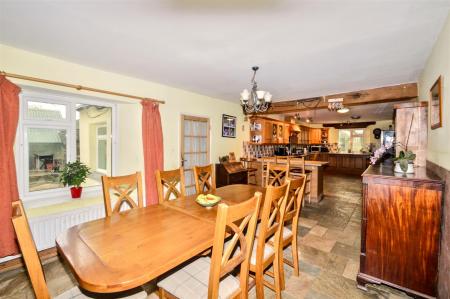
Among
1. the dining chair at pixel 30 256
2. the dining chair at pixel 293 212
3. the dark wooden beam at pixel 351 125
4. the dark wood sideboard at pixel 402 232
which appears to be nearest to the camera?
the dining chair at pixel 30 256

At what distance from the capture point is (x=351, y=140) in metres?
11.2

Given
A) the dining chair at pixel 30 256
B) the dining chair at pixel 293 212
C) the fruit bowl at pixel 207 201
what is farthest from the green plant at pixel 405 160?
the dining chair at pixel 30 256

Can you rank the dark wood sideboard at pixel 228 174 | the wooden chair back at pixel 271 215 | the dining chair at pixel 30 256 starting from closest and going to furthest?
the dining chair at pixel 30 256 < the wooden chair back at pixel 271 215 < the dark wood sideboard at pixel 228 174

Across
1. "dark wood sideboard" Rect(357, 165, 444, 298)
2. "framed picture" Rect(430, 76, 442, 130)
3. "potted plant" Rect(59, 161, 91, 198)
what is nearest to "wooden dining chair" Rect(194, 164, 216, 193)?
"potted plant" Rect(59, 161, 91, 198)

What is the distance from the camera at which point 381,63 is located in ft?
8.52

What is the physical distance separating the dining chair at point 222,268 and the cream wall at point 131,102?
8.03ft

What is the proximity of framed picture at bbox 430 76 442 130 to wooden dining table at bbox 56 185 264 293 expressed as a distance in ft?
7.54

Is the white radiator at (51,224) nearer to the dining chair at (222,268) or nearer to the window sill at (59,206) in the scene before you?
the window sill at (59,206)

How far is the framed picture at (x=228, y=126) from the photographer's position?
4973 millimetres

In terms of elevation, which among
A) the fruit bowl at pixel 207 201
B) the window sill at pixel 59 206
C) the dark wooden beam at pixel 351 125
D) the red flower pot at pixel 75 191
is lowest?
the window sill at pixel 59 206

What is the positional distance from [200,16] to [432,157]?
2746mm

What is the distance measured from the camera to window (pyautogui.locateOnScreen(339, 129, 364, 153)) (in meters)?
10.8

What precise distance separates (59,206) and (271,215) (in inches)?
107

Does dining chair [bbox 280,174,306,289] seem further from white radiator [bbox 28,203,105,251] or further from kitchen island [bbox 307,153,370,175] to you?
kitchen island [bbox 307,153,370,175]
